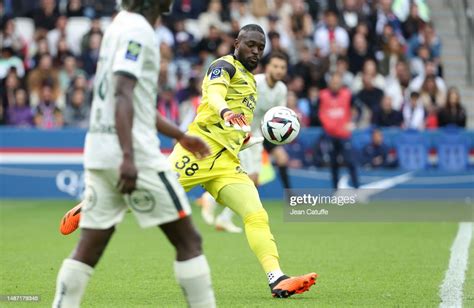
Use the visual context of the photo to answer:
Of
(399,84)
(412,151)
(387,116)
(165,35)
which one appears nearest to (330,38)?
(399,84)

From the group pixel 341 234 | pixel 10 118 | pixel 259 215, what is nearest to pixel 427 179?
pixel 341 234

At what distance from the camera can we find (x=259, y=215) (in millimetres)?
9234

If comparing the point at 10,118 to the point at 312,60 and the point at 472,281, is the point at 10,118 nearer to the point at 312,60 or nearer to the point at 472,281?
the point at 312,60

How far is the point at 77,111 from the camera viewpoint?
2158 centimetres

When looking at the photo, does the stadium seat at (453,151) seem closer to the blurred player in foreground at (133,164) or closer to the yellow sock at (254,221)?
the yellow sock at (254,221)

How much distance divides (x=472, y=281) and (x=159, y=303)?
311cm

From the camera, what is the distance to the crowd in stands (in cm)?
2172

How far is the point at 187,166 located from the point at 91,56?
1404cm

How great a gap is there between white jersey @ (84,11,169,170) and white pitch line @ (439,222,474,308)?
323 centimetres

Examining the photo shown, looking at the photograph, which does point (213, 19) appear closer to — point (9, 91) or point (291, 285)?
point (9, 91)

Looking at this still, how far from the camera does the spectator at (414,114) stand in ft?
71.9

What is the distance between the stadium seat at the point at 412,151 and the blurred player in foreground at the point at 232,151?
A: 11.5 m

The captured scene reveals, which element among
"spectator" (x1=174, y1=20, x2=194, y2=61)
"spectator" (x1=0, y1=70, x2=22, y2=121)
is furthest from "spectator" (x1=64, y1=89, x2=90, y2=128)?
"spectator" (x1=174, y1=20, x2=194, y2=61)

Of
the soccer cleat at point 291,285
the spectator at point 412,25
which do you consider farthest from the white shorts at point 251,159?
the spectator at point 412,25
